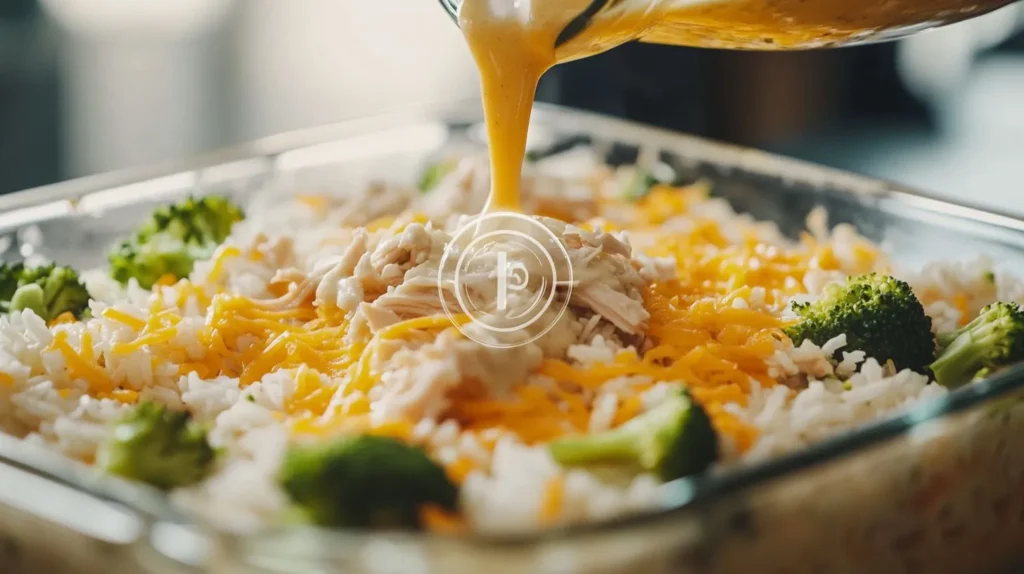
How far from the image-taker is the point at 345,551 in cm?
149

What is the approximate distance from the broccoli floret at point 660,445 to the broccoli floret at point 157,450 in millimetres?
618

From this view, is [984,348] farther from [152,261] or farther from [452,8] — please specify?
[152,261]

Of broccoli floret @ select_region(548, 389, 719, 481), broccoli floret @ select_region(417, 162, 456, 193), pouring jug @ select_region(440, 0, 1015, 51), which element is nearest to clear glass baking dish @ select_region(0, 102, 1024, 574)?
broccoli floret @ select_region(548, 389, 719, 481)

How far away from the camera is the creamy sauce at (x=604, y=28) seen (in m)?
2.47

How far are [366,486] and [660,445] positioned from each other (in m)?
0.49

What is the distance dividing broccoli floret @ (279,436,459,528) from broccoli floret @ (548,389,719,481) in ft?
0.83

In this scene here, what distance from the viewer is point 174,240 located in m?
3.25

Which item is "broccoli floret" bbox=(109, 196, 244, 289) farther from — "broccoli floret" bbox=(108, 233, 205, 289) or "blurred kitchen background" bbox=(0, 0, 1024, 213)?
"blurred kitchen background" bbox=(0, 0, 1024, 213)

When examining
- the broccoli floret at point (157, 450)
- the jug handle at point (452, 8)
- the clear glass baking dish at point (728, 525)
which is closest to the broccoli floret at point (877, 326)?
the clear glass baking dish at point (728, 525)

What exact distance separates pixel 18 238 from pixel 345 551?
7.10 ft

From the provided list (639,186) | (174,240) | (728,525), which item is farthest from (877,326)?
(174,240)

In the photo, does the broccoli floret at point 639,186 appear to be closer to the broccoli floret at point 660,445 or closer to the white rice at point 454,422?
the white rice at point 454,422

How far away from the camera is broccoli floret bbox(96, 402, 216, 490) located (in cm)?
189

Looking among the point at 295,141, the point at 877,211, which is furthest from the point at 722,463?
the point at 295,141
